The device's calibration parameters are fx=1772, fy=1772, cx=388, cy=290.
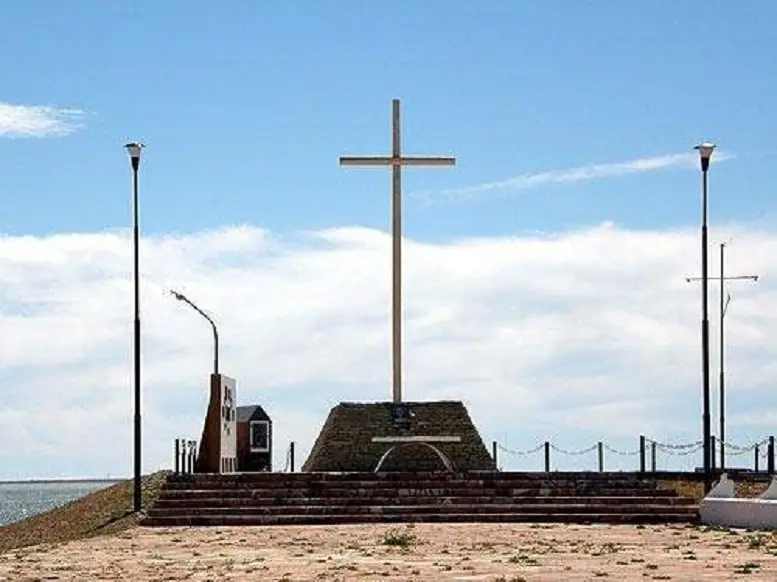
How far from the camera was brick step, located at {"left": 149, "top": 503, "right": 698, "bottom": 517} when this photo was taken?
33344 millimetres

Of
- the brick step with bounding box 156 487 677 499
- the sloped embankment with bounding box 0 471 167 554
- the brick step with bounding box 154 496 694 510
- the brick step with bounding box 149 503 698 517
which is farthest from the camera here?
the brick step with bounding box 156 487 677 499

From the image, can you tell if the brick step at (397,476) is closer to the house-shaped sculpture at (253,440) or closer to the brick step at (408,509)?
the brick step at (408,509)

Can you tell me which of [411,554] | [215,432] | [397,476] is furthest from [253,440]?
[411,554]

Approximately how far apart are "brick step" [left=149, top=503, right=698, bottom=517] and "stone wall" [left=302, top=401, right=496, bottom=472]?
634cm

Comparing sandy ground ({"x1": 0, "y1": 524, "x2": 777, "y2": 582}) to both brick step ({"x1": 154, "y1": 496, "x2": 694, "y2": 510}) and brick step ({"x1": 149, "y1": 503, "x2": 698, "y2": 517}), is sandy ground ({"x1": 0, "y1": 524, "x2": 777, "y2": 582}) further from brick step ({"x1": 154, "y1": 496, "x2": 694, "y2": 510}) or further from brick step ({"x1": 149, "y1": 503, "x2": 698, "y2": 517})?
brick step ({"x1": 154, "y1": 496, "x2": 694, "y2": 510})

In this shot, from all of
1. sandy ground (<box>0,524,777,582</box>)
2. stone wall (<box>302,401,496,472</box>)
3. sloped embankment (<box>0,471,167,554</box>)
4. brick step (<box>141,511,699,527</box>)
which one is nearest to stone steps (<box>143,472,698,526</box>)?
brick step (<box>141,511,699,527</box>)

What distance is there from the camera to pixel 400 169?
4016 centimetres

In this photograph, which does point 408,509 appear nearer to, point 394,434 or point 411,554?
point 394,434

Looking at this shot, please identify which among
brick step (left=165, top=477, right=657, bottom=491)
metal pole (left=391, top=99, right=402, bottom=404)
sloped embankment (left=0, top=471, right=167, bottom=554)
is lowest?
sloped embankment (left=0, top=471, right=167, bottom=554)

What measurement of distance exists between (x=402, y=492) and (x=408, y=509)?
4.96 ft

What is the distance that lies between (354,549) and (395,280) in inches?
621

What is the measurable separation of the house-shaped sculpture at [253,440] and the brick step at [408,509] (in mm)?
13612

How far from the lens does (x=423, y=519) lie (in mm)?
33000

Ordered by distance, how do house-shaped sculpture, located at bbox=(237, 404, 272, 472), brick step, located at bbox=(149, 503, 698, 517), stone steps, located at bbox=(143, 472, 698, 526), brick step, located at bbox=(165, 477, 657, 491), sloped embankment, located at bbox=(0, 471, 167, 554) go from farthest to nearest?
1. house-shaped sculpture, located at bbox=(237, 404, 272, 472)
2. brick step, located at bbox=(165, 477, 657, 491)
3. brick step, located at bbox=(149, 503, 698, 517)
4. stone steps, located at bbox=(143, 472, 698, 526)
5. sloped embankment, located at bbox=(0, 471, 167, 554)
